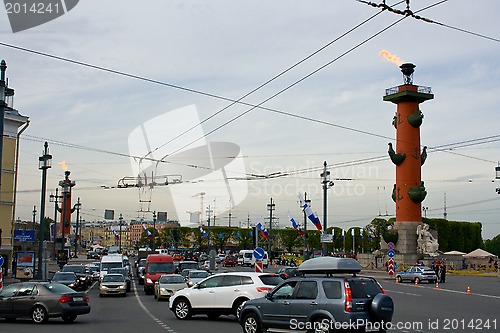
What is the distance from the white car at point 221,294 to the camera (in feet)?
69.1

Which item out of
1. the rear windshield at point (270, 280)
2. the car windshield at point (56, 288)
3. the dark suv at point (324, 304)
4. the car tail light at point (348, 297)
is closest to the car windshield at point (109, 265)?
the car windshield at point (56, 288)

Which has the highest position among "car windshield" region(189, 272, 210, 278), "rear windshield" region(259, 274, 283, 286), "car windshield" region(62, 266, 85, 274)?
"rear windshield" region(259, 274, 283, 286)

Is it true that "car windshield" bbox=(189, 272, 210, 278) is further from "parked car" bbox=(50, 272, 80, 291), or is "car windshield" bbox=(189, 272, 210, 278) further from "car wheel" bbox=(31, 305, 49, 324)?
"car wheel" bbox=(31, 305, 49, 324)

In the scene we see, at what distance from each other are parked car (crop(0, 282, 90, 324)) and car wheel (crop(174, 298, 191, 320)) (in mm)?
3018

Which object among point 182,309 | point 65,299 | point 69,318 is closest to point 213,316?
point 182,309

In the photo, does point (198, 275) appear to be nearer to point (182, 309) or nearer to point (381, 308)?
point (182, 309)

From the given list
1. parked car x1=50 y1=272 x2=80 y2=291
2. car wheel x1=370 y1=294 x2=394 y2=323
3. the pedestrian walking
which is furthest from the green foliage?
car wheel x1=370 y1=294 x2=394 y2=323

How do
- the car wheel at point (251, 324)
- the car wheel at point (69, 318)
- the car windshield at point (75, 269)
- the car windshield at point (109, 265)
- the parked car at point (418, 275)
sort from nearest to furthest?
the car wheel at point (251, 324) → the car wheel at point (69, 318) → the car windshield at point (75, 269) → the car windshield at point (109, 265) → the parked car at point (418, 275)

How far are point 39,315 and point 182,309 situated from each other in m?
4.58

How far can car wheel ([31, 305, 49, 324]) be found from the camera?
2086 cm

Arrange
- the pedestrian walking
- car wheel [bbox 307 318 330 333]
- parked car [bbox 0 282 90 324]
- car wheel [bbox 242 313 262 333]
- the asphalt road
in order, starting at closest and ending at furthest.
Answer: car wheel [bbox 307 318 330 333], car wheel [bbox 242 313 262 333], the asphalt road, parked car [bbox 0 282 90 324], the pedestrian walking

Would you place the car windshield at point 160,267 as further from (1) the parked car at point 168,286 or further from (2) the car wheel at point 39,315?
(2) the car wheel at point 39,315

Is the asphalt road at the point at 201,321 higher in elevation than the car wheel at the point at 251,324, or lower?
lower

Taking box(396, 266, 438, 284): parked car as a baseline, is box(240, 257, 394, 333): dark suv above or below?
above
